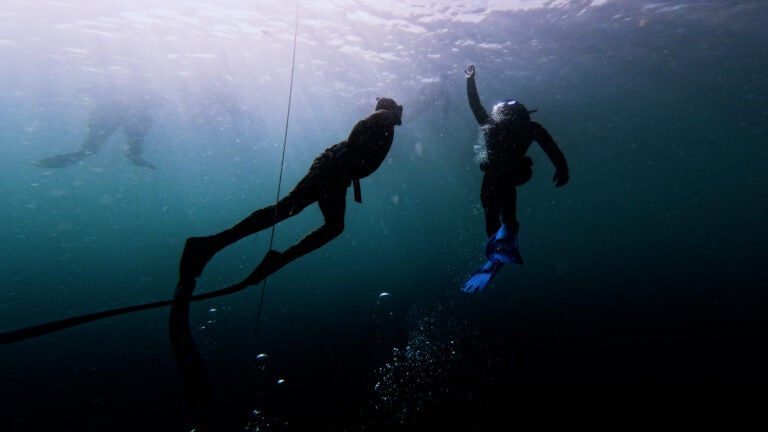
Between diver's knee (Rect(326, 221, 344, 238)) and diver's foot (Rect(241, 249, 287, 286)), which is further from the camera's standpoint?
diver's knee (Rect(326, 221, 344, 238))

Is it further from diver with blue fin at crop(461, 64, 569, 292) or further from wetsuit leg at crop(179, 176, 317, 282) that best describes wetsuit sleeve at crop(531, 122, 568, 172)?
wetsuit leg at crop(179, 176, 317, 282)

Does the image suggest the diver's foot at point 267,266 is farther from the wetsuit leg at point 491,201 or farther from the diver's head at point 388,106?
the wetsuit leg at point 491,201

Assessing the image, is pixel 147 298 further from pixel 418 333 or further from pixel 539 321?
pixel 539 321

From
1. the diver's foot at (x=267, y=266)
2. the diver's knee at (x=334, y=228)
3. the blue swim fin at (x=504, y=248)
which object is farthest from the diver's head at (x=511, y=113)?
the diver's foot at (x=267, y=266)

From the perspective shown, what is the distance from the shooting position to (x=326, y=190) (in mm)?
3666

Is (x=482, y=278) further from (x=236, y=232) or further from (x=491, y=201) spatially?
(x=236, y=232)

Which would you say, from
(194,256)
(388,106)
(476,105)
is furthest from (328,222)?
(476,105)

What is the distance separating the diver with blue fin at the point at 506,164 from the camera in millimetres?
4531

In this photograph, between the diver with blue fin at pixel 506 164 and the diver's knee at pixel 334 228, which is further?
the diver with blue fin at pixel 506 164

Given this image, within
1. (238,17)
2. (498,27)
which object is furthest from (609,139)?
(238,17)

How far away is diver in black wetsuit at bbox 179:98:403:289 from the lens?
3.35 metres

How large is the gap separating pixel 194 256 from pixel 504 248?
375cm

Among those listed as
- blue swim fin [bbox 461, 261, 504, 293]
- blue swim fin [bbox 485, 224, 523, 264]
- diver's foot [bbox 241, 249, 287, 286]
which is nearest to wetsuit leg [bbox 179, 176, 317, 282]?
diver's foot [bbox 241, 249, 287, 286]

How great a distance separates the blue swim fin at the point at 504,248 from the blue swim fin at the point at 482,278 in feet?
0.41
